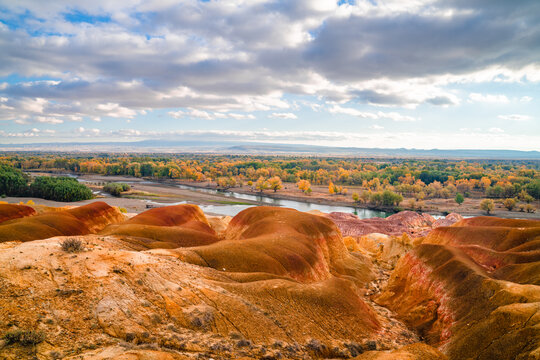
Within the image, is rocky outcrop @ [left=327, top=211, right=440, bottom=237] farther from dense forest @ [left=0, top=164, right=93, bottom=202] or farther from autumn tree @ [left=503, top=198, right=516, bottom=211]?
dense forest @ [left=0, top=164, right=93, bottom=202]

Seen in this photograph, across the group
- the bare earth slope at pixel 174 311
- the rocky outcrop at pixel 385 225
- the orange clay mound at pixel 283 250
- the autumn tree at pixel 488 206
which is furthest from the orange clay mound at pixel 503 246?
the autumn tree at pixel 488 206

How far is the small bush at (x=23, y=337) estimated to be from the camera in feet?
34.9

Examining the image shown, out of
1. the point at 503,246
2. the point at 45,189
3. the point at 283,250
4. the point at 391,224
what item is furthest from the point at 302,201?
the point at 283,250

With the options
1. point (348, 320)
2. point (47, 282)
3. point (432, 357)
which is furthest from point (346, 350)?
point (47, 282)

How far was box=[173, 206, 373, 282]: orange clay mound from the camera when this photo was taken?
25.5 meters

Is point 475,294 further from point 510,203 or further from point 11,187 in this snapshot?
point 11,187

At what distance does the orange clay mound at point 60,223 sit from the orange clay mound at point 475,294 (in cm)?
3951

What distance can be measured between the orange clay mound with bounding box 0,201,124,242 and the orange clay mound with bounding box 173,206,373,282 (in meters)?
21.1

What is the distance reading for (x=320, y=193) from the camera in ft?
509

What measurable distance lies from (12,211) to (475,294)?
60.5m

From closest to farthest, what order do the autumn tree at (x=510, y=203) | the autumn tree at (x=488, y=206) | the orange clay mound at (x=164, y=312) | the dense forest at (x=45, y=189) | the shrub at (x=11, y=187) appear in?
the orange clay mound at (x=164, y=312) → the dense forest at (x=45, y=189) → the shrub at (x=11, y=187) → the autumn tree at (x=488, y=206) → the autumn tree at (x=510, y=203)

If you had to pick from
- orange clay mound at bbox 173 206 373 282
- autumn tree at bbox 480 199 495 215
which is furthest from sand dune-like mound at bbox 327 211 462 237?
autumn tree at bbox 480 199 495 215

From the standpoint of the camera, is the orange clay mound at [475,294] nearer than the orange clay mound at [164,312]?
No

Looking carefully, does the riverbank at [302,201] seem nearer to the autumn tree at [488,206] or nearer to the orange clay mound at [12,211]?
the autumn tree at [488,206]
